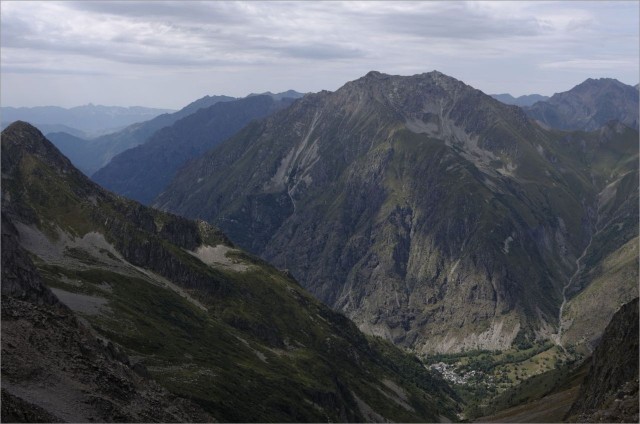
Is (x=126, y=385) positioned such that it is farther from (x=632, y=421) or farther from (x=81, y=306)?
(x=81, y=306)

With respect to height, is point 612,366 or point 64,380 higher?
point 64,380

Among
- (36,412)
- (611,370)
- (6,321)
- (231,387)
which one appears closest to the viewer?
(36,412)

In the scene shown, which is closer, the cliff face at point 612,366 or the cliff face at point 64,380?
the cliff face at point 64,380

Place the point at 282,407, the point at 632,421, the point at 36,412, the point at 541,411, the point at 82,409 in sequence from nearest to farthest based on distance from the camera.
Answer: the point at 632,421 < the point at 36,412 < the point at 82,409 < the point at 541,411 < the point at 282,407

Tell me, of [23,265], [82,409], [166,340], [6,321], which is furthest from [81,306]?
[82,409]

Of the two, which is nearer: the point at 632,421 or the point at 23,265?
the point at 632,421

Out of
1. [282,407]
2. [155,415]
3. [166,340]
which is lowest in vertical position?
[282,407]

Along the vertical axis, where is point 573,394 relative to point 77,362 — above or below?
below

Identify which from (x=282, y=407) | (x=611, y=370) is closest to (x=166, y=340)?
(x=282, y=407)

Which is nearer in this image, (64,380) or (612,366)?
(64,380)

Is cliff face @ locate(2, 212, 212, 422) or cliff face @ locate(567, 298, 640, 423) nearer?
cliff face @ locate(2, 212, 212, 422)

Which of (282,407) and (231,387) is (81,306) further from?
(282,407)
